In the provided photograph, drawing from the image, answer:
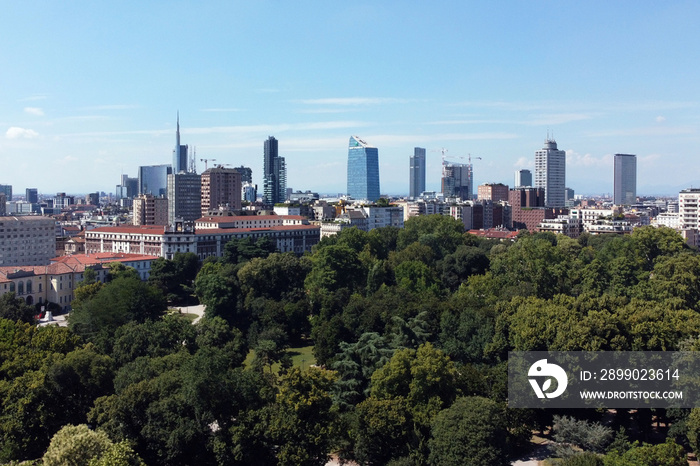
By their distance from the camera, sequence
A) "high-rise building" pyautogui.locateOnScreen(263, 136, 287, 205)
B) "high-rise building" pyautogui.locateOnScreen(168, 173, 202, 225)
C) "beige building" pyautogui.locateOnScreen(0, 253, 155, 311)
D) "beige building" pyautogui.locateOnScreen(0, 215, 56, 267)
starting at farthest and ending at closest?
"high-rise building" pyautogui.locateOnScreen(263, 136, 287, 205), "high-rise building" pyautogui.locateOnScreen(168, 173, 202, 225), "beige building" pyautogui.locateOnScreen(0, 215, 56, 267), "beige building" pyautogui.locateOnScreen(0, 253, 155, 311)

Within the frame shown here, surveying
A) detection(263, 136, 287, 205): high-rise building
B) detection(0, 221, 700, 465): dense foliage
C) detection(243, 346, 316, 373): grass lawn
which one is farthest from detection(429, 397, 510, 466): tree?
detection(263, 136, 287, 205): high-rise building

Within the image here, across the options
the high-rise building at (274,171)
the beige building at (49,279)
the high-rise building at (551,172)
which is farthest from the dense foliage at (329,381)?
the high-rise building at (551,172)

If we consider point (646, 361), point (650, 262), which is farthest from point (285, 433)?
point (650, 262)

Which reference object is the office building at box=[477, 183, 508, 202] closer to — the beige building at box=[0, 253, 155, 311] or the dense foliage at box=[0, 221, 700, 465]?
the beige building at box=[0, 253, 155, 311]

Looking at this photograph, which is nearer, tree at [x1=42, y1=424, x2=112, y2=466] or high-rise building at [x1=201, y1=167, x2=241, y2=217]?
tree at [x1=42, y1=424, x2=112, y2=466]

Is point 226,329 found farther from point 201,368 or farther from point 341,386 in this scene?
point 201,368
